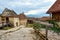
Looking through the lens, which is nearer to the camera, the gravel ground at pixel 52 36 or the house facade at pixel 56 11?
the gravel ground at pixel 52 36

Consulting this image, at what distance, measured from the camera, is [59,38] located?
39.4ft

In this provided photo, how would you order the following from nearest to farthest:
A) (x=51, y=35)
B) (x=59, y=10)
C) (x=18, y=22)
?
(x=51, y=35) → (x=59, y=10) → (x=18, y=22)

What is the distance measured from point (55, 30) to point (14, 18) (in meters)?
44.8

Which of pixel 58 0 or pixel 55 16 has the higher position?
pixel 58 0

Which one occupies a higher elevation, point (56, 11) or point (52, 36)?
point (56, 11)

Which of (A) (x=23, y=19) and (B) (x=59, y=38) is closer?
(B) (x=59, y=38)

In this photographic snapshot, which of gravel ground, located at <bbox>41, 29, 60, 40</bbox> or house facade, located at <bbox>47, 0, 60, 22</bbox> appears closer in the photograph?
gravel ground, located at <bbox>41, 29, 60, 40</bbox>

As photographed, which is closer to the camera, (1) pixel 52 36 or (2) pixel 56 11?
(1) pixel 52 36

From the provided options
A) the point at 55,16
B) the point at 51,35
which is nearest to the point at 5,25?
the point at 55,16

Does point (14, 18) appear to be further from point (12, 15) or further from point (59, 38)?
point (59, 38)

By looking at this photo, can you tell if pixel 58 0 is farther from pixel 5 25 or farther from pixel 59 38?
pixel 5 25

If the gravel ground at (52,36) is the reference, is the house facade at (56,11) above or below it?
above

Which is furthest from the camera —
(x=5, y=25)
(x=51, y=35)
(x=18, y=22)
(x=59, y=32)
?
(x=18, y=22)

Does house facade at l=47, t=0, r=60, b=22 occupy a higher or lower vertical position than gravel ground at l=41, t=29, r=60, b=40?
higher
